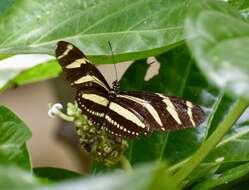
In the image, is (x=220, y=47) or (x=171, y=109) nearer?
(x=220, y=47)

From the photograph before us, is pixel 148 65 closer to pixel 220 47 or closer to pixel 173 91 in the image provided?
pixel 173 91

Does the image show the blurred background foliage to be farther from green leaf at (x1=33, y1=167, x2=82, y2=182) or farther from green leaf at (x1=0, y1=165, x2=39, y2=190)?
green leaf at (x1=0, y1=165, x2=39, y2=190)

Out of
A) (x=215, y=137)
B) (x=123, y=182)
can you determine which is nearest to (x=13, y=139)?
(x=215, y=137)

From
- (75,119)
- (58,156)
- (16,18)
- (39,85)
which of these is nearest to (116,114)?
(75,119)

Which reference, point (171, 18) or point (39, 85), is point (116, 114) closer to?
point (171, 18)

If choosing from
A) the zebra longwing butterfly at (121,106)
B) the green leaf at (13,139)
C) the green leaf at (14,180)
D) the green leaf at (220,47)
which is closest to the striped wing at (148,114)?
the zebra longwing butterfly at (121,106)

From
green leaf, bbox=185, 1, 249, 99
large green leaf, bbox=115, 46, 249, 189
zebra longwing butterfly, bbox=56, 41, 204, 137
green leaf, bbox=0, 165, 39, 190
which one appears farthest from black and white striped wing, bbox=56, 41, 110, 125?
green leaf, bbox=0, 165, 39, 190

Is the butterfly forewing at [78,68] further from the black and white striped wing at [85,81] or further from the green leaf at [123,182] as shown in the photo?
the green leaf at [123,182]
